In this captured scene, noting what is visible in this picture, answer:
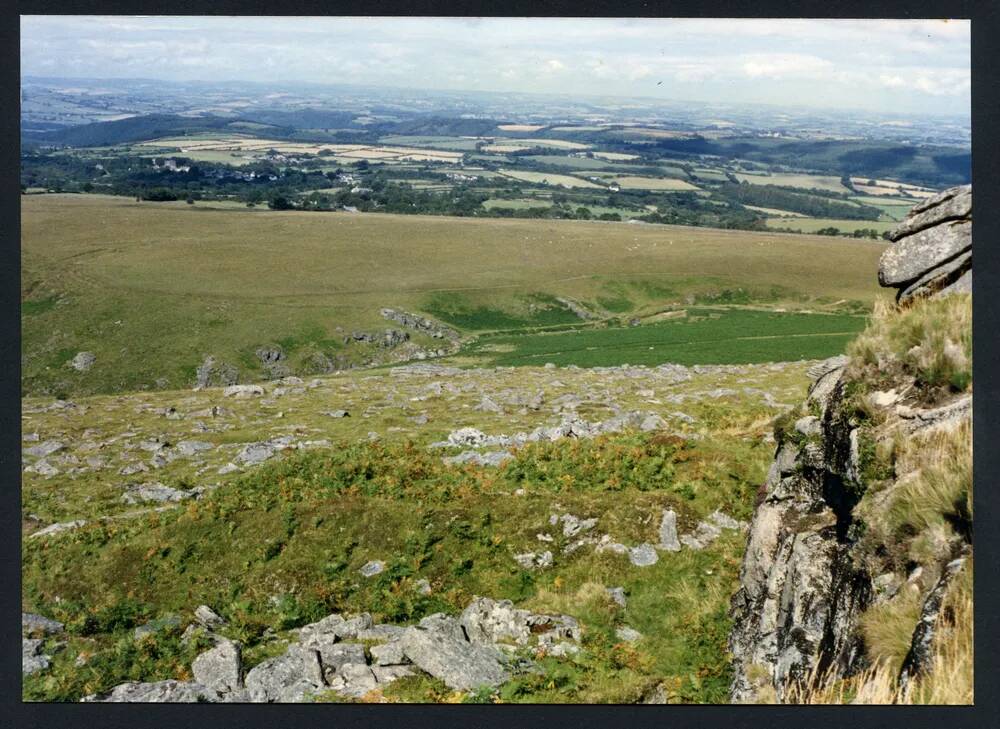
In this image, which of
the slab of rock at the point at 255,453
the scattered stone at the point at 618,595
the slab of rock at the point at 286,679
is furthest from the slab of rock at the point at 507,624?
the slab of rock at the point at 255,453

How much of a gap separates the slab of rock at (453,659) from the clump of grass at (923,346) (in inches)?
277

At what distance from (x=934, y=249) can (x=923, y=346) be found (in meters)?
2.23

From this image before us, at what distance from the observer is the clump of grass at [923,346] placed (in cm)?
1027

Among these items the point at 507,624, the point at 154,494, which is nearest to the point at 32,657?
the point at 154,494

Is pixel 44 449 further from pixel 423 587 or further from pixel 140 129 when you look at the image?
pixel 140 129

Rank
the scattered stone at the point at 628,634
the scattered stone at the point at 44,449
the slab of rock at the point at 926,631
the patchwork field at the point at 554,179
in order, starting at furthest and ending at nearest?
the patchwork field at the point at 554,179, the scattered stone at the point at 44,449, the scattered stone at the point at 628,634, the slab of rock at the point at 926,631

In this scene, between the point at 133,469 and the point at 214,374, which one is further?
the point at 214,374

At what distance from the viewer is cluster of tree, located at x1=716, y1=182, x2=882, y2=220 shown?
97250mm

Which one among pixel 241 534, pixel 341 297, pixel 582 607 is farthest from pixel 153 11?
pixel 341 297

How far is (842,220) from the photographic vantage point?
314ft

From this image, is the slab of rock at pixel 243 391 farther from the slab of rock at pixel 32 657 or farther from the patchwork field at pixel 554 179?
the patchwork field at pixel 554 179

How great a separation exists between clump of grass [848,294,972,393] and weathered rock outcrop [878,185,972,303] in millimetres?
528

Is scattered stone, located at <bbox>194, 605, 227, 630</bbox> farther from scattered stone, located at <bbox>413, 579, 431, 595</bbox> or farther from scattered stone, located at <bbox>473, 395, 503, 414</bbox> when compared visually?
scattered stone, located at <bbox>473, 395, 503, 414</bbox>

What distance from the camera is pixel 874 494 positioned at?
973 cm
